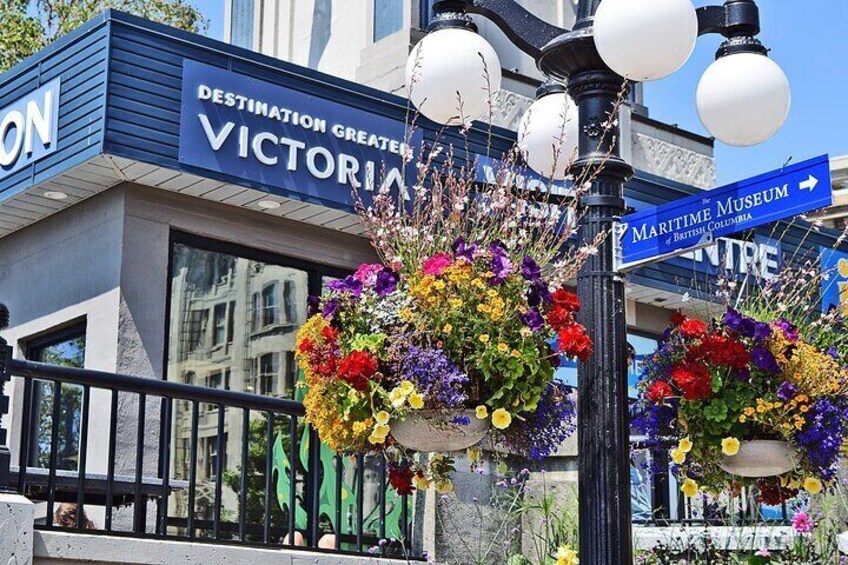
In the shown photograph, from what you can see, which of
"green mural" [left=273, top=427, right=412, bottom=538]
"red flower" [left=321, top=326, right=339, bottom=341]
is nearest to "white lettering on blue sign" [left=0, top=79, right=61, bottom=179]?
"green mural" [left=273, top=427, right=412, bottom=538]

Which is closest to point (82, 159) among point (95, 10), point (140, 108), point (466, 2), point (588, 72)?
point (140, 108)

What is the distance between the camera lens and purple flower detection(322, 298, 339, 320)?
5109 mm

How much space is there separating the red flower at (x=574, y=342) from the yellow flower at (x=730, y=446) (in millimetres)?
906

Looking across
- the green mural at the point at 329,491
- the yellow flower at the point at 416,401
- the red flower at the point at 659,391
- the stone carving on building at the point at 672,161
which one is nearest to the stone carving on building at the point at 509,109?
the stone carving on building at the point at 672,161

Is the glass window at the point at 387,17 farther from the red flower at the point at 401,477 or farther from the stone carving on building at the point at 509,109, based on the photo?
the red flower at the point at 401,477

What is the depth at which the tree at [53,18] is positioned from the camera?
1794 cm

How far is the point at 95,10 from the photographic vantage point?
18.9 m

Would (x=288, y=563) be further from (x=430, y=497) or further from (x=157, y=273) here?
(x=157, y=273)

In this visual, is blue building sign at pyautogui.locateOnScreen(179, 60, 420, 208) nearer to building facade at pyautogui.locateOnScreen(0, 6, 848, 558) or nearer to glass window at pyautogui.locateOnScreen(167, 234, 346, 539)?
building facade at pyautogui.locateOnScreen(0, 6, 848, 558)

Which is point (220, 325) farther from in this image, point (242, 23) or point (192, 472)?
point (242, 23)

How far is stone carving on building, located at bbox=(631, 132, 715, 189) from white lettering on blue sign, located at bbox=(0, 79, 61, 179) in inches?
252

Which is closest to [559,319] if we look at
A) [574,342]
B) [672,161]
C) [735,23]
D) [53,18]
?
[574,342]

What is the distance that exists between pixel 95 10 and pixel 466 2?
14.6 metres

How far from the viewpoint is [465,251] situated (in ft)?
16.1
